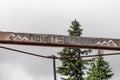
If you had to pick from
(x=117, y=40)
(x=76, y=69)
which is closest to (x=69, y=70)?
(x=76, y=69)

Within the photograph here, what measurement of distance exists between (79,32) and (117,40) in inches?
1867

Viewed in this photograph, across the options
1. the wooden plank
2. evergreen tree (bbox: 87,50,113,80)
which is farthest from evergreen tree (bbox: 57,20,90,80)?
the wooden plank

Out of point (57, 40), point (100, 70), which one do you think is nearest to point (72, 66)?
point (100, 70)

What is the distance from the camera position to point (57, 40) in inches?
502

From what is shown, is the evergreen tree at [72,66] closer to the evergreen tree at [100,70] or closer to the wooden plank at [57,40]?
the evergreen tree at [100,70]

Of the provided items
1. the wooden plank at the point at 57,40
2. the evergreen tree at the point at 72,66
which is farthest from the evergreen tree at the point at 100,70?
the wooden plank at the point at 57,40

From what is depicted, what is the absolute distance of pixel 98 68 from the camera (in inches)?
2295

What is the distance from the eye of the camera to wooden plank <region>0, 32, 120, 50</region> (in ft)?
41.0

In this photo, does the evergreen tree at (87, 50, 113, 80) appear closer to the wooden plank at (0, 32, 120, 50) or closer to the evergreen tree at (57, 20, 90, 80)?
the evergreen tree at (57, 20, 90, 80)

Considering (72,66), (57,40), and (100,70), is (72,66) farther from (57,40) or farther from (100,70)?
(57,40)

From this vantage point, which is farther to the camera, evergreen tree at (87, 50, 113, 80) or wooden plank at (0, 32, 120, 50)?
evergreen tree at (87, 50, 113, 80)

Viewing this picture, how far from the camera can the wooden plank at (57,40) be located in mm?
12484

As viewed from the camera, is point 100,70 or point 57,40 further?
point 100,70

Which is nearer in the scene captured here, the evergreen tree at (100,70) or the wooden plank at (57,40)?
Result: the wooden plank at (57,40)
